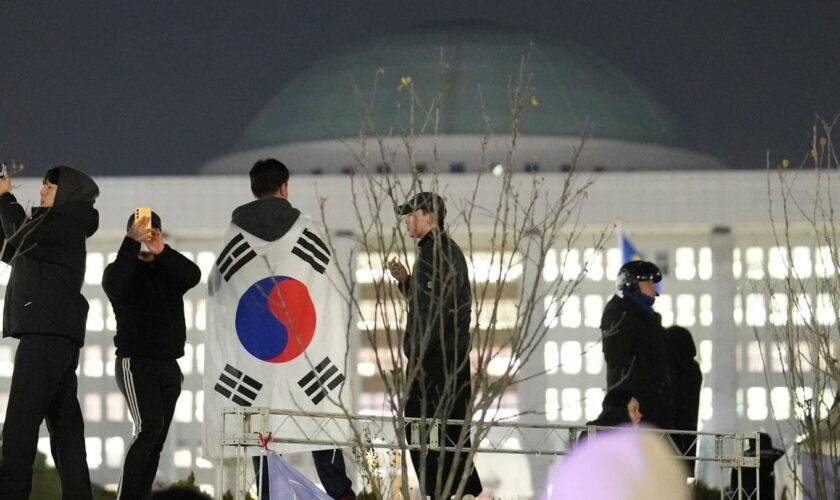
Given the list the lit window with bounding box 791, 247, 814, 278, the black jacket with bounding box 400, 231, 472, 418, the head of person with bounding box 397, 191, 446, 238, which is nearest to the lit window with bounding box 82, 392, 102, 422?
the lit window with bounding box 791, 247, 814, 278

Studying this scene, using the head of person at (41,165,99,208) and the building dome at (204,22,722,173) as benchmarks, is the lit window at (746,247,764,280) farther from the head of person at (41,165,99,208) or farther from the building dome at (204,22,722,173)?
the head of person at (41,165,99,208)

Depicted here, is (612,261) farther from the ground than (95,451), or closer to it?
farther from the ground

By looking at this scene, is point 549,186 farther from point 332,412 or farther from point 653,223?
point 332,412

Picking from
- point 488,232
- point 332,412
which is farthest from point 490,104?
point 332,412

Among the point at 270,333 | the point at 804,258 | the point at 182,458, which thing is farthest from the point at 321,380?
the point at 804,258

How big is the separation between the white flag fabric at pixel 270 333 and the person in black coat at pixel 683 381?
2638 millimetres

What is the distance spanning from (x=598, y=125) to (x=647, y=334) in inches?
2624

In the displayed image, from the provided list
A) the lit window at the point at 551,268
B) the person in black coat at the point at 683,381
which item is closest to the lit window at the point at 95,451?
the lit window at the point at 551,268

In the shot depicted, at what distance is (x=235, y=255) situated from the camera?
31.3 ft

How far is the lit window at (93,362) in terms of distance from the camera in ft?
173

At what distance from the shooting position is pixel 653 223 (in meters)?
53.9

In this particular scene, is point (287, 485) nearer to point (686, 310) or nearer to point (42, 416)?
point (42, 416)

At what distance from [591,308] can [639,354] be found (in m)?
41.6

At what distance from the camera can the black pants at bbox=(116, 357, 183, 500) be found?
8734 mm
